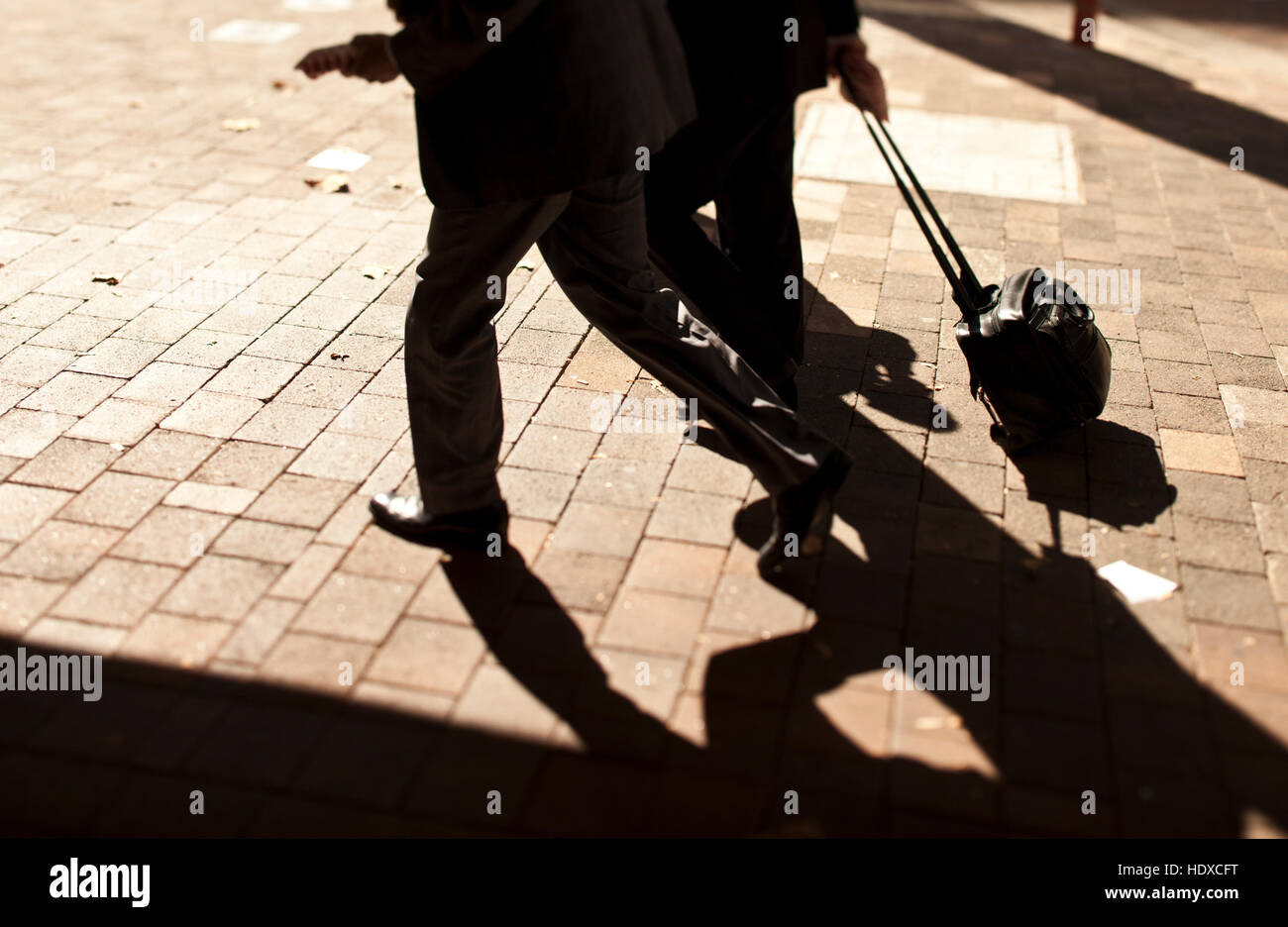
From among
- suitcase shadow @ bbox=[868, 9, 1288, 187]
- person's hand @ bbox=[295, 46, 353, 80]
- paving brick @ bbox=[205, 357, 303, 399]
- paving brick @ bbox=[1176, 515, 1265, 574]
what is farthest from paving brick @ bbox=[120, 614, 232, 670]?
suitcase shadow @ bbox=[868, 9, 1288, 187]

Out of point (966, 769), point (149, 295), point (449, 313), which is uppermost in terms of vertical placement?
point (449, 313)

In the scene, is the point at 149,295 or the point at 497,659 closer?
the point at 497,659

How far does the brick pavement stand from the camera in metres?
2.66

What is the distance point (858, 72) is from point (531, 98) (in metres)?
1.25

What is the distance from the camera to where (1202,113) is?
7656mm

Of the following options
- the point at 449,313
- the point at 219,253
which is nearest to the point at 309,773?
the point at 449,313

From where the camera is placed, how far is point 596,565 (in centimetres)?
333

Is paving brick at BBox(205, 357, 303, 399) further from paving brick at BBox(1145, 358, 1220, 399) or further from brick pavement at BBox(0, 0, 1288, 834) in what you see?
paving brick at BBox(1145, 358, 1220, 399)

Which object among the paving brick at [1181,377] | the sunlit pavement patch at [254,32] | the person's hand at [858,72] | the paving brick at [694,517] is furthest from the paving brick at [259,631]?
the sunlit pavement patch at [254,32]

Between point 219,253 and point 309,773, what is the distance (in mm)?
3197

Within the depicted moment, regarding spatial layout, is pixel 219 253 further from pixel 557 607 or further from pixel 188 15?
pixel 188 15

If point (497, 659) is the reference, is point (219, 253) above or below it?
above

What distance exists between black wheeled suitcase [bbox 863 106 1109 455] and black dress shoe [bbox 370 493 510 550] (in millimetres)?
1563

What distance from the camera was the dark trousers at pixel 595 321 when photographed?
9.59 ft
